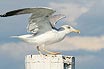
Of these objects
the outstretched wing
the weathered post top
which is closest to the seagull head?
the outstretched wing

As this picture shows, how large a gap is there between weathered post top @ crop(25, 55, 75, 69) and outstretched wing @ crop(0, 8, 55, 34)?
2.21 meters

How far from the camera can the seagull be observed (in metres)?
16.8

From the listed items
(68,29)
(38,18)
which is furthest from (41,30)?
(68,29)

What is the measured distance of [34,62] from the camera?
50.0 feet

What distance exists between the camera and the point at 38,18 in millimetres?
17312

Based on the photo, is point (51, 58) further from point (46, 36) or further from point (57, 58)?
point (46, 36)

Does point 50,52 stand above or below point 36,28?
below

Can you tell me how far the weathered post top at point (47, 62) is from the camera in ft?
49.5

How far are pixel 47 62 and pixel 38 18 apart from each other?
2837 mm

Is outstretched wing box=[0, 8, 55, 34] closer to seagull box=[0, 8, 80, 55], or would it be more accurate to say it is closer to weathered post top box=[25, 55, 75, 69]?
seagull box=[0, 8, 80, 55]

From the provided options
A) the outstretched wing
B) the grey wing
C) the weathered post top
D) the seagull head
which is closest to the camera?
the weathered post top

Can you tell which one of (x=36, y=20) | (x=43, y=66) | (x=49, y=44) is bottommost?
(x=43, y=66)

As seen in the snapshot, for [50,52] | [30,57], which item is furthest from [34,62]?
[50,52]

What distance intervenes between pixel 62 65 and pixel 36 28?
307cm
